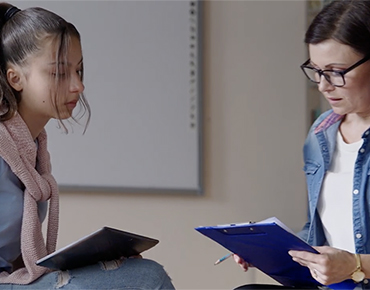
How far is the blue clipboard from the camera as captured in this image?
125 cm

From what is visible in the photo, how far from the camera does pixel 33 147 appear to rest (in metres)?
1.43

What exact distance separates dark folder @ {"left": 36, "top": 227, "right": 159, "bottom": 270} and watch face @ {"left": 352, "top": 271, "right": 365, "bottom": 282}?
1.47 ft

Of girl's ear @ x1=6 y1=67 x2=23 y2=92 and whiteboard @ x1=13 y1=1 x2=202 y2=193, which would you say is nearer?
girl's ear @ x1=6 y1=67 x2=23 y2=92

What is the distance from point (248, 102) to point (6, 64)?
148cm

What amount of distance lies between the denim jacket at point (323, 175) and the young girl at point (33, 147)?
1.59 ft

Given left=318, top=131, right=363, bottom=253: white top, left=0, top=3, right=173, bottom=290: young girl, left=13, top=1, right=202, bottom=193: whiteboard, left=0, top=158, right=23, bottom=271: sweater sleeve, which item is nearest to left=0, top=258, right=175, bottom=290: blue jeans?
left=0, top=3, right=173, bottom=290: young girl

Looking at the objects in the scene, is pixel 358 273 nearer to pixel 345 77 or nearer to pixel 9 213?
pixel 345 77

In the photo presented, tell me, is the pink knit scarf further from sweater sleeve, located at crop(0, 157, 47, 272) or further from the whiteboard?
the whiteboard

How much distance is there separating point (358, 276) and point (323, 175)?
0.35m

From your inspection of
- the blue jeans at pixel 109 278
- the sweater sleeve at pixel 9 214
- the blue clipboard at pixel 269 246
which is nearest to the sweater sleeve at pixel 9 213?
the sweater sleeve at pixel 9 214

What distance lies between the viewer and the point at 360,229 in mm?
1487

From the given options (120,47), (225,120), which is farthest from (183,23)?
(225,120)

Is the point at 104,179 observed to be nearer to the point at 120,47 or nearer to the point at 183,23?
the point at 120,47

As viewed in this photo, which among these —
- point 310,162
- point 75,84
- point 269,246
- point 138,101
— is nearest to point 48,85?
point 75,84
